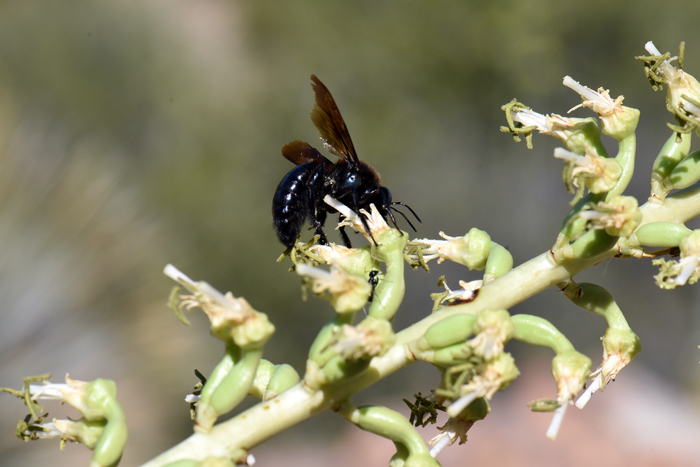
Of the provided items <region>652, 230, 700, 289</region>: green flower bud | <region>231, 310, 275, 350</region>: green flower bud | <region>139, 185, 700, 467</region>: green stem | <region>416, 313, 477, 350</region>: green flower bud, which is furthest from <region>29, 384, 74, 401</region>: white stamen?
<region>652, 230, 700, 289</region>: green flower bud

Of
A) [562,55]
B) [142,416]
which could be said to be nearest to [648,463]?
[562,55]

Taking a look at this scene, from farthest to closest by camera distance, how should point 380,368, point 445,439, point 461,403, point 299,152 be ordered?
point 299,152, point 445,439, point 380,368, point 461,403

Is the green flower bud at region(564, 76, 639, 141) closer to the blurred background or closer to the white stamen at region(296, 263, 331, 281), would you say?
the white stamen at region(296, 263, 331, 281)

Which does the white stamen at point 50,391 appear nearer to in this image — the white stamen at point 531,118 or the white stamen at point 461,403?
the white stamen at point 461,403

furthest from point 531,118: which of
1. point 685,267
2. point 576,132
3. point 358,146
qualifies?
point 358,146

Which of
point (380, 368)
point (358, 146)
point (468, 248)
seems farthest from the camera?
point (358, 146)

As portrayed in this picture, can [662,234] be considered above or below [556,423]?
above

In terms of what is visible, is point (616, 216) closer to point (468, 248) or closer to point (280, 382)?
point (468, 248)
